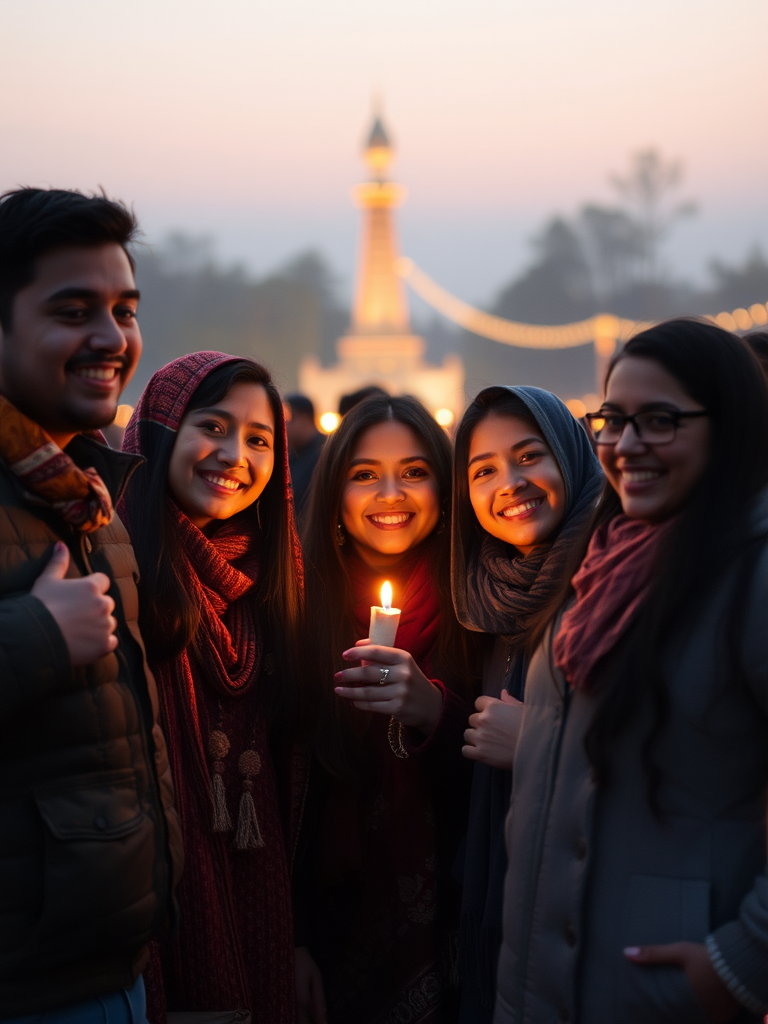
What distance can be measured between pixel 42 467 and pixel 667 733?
3.97 ft

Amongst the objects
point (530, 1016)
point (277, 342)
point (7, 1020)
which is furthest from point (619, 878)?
point (277, 342)

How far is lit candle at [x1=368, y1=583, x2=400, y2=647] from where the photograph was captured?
2.59m

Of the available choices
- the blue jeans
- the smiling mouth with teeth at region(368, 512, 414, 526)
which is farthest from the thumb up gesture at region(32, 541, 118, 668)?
the smiling mouth with teeth at region(368, 512, 414, 526)

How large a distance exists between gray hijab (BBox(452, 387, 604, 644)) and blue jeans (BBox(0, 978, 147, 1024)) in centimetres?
128

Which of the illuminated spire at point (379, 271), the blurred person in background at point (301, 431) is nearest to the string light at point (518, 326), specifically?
the illuminated spire at point (379, 271)

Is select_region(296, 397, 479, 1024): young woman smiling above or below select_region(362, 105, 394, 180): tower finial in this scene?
below

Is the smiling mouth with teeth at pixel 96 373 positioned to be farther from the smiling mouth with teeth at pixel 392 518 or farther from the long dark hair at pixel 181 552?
the smiling mouth with teeth at pixel 392 518

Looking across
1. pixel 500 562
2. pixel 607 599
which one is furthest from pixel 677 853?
pixel 500 562

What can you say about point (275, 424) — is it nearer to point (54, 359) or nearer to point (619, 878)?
point (54, 359)

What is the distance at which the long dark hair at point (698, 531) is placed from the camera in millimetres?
1995

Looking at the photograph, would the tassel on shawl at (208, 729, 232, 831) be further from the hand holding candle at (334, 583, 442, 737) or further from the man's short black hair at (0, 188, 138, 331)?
the man's short black hair at (0, 188, 138, 331)

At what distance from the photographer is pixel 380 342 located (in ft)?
178

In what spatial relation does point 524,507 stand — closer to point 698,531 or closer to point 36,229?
point 698,531

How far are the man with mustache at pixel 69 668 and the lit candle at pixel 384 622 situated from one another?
1.89 feet
